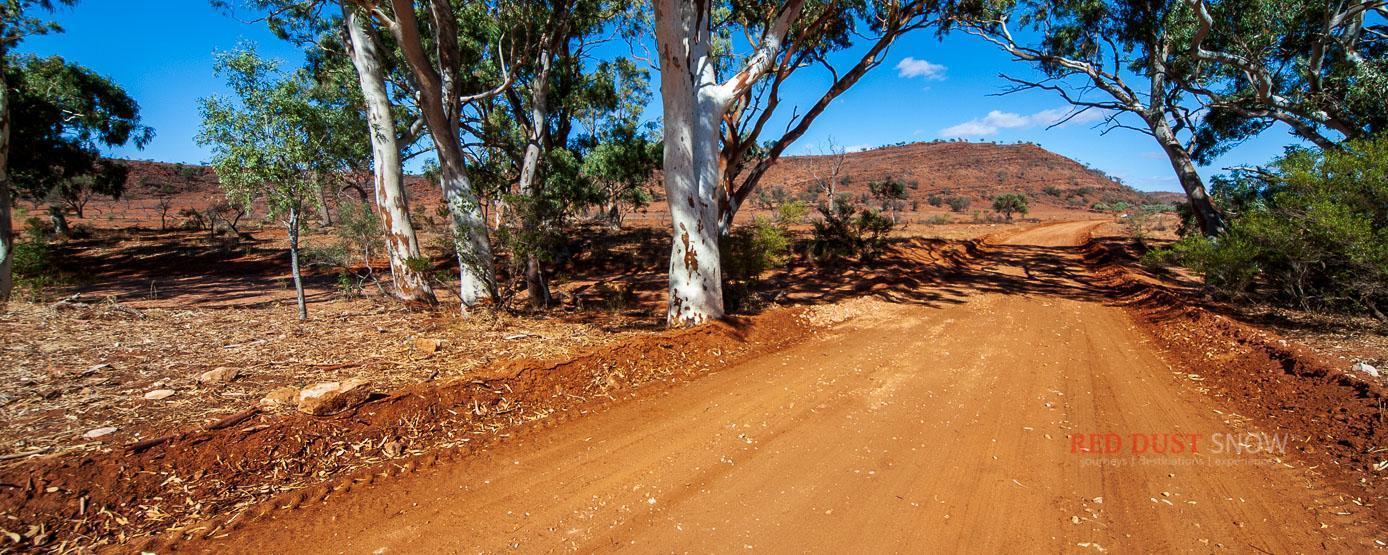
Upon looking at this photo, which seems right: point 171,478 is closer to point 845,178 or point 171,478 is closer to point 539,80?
point 539,80

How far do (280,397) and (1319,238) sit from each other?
1052cm

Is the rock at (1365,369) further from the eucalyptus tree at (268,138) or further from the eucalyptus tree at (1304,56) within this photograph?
the eucalyptus tree at (268,138)

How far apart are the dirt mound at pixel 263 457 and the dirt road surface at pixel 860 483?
30cm

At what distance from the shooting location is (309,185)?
6594 mm

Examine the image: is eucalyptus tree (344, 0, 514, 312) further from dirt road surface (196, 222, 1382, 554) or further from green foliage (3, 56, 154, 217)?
green foliage (3, 56, 154, 217)

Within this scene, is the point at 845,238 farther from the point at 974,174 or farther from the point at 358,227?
the point at 974,174

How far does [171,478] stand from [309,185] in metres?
4.79

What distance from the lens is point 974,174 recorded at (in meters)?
79.9

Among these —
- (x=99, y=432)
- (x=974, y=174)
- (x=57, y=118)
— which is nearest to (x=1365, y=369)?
(x=99, y=432)

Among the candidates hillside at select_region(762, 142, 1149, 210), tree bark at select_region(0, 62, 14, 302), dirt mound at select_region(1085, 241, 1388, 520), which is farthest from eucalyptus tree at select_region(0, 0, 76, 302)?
hillside at select_region(762, 142, 1149, 210)

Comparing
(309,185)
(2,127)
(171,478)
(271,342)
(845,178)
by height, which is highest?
(845,178)

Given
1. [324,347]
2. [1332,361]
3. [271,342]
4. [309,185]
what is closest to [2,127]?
[309,185]

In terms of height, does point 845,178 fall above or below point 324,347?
above

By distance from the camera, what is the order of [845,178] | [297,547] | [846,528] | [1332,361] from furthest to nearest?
[845,178] < [1332,361] < [846,528] < [297,547]
